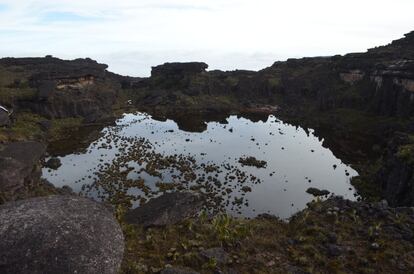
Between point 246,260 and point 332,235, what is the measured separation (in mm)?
5700

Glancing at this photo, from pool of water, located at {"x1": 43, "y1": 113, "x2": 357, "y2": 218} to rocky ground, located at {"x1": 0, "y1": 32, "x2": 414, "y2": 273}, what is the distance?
4411mm

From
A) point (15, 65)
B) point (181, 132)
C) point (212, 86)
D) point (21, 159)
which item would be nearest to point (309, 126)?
point (181, 132)

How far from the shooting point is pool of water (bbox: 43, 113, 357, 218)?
143 feet

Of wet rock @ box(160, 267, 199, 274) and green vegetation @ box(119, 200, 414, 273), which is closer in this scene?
wet rock @ box(160, 267, 199, 274)

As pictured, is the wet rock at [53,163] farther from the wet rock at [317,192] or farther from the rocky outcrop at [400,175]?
the rocky outcrop at [400,175]

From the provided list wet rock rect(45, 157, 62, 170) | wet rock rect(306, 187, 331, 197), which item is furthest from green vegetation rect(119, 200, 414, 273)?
wet rock rect(45, 157, 62, 170)

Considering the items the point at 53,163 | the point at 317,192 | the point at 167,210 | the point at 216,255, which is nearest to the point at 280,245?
the point at 216,255

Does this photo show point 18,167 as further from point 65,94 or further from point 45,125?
point 65,94

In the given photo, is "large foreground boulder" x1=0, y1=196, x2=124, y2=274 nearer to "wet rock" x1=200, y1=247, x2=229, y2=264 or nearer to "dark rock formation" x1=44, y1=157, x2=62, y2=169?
"wet rock" x1=200, y1=247, x2=229, y2=264

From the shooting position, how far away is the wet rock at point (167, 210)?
23.9 metres

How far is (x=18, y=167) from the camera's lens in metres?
31.0

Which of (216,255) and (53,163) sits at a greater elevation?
(216,255)

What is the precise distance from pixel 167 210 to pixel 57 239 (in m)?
12.7

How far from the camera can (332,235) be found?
69.8ft
